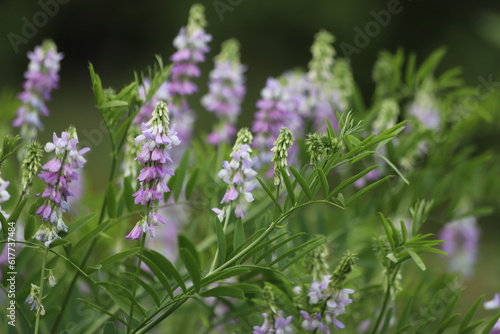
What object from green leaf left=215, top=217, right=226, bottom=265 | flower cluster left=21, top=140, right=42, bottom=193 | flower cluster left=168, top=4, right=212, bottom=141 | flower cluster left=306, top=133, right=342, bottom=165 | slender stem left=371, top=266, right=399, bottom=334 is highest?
flower cluster left=168, top=4, right=212, bottom=141

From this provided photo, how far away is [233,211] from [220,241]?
175 mm

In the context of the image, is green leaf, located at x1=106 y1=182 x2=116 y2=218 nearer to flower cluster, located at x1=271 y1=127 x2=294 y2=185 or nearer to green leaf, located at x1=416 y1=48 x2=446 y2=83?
flower cluster, located at x1=271 y1=127 x2=294 y2=185

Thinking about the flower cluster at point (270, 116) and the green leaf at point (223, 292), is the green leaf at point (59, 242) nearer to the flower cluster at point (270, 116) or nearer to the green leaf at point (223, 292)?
the green leaf at point (223, 292)

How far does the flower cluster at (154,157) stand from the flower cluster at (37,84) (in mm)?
375

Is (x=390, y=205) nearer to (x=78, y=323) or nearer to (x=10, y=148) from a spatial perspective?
(x=78, y=323)

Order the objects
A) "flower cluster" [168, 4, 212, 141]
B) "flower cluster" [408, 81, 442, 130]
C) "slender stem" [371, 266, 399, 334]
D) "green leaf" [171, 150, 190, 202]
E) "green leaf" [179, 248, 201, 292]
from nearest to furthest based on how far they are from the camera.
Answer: "green leaf" [179, 248, 201, 292]
"slender stem" [371, 266, 399, 334]
"green leaf" [171, 150, 190, 202]
"flower cluster" [168, 4, 212, 141]
"flower cluster" [408, 81, 442, 130]

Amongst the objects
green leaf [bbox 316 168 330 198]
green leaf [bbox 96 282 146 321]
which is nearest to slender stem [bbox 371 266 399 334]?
green leaf [bbox 316 168 330 198]

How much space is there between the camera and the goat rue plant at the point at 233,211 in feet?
2.16

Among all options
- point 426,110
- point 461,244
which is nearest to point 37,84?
point 426,110

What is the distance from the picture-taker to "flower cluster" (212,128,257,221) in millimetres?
690

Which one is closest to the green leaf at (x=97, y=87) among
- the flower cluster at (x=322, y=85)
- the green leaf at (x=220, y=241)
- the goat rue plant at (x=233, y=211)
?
the goat rue plant at (x=233, y=211)

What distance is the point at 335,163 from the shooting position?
678 mm

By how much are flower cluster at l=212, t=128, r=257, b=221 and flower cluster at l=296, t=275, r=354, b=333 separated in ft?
0.39

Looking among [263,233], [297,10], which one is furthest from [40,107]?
[297,10]
